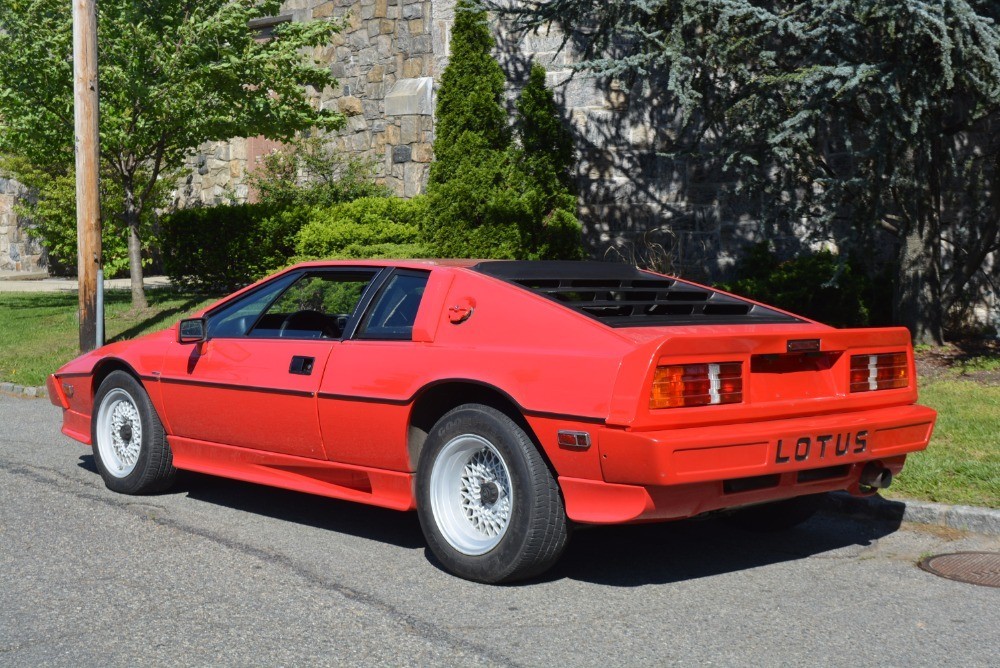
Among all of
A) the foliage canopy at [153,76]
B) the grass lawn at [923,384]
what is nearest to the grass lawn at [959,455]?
the grass lawn at [923,384]

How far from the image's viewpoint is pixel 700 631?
15.0 feet

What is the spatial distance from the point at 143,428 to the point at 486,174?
369 inches

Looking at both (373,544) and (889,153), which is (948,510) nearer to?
(373,544)

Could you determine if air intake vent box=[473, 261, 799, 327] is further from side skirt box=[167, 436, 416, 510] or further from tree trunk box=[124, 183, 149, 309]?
tree trunk box=[124, 183, 149, 309]

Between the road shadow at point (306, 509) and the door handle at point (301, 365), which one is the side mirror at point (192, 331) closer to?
the door handle at point (301, 365)

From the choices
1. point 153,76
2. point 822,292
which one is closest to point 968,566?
point 822,292

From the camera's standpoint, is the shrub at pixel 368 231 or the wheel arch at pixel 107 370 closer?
the wheel arch at pixel 107 370

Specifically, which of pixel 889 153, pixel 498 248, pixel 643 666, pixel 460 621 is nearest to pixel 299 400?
pixel 460 621

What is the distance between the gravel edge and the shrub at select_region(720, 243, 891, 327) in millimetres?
6468

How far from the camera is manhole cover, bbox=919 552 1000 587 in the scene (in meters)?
5.36

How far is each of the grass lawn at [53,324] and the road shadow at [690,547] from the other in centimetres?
849

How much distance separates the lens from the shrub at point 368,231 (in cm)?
1666

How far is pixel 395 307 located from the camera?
235 inches

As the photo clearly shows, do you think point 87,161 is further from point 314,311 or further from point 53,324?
point 314,311
